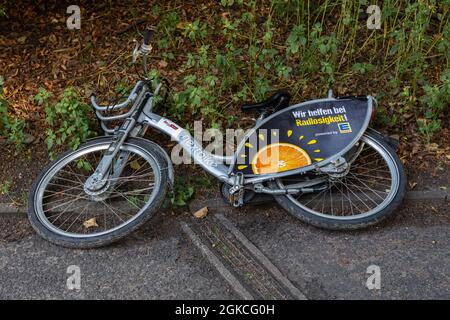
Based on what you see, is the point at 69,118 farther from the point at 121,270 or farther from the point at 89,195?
the point at 121,270

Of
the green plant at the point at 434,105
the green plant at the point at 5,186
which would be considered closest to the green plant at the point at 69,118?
the green plant at the point at 5,186

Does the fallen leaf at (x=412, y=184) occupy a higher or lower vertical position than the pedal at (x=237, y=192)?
lower

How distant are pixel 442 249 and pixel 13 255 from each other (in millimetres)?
3112

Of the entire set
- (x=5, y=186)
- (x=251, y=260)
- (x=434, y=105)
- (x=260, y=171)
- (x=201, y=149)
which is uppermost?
(x=434, y=105)

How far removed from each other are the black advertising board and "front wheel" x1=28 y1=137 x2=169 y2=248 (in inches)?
27.3

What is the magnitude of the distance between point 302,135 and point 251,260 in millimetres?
997

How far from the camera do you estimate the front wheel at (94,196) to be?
3691 millimetres

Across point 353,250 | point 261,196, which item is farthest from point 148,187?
point 353,250

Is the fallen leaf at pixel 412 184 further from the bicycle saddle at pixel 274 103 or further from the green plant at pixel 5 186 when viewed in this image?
the green plant at pixel 5 186

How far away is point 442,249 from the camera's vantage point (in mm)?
3590

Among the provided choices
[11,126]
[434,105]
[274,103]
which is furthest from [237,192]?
[11,126]

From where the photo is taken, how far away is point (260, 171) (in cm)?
379

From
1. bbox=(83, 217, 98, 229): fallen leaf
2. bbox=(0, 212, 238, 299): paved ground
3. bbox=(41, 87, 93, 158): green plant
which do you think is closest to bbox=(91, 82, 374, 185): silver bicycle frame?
bbox=(41, 87, 93, 158): green plant

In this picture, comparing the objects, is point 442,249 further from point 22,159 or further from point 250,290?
point 22,159
